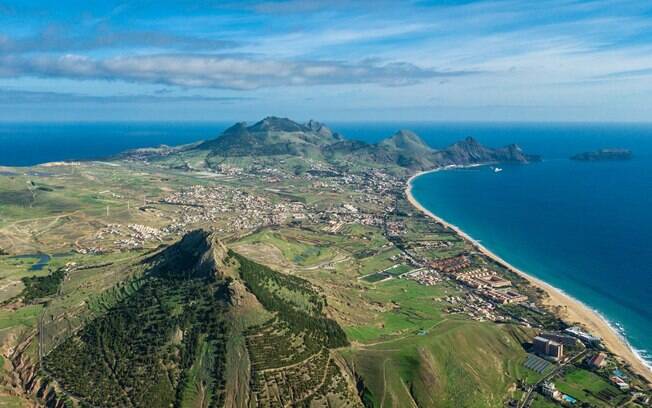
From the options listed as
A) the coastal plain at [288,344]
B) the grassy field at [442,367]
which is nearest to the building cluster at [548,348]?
the coastal plain at [288,344]

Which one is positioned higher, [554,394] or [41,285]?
[41,285]

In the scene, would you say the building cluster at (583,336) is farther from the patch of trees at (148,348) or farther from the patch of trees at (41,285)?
the patch of trees at (41,285)

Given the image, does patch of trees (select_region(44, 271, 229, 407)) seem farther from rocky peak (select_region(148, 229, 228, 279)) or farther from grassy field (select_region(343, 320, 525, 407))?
grassy field (select_region(343, 320, 525, 407))

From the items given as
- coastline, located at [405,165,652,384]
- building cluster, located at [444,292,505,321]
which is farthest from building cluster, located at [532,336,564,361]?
building cluster, located at [444,292,505,321]

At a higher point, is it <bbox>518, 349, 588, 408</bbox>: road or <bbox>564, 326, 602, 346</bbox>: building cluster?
<bbox>564, 326, 602, 346</bbox>: building cluster

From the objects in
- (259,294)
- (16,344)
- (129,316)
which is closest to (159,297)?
(129,316)

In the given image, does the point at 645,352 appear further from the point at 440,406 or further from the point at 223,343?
the point at 223,343

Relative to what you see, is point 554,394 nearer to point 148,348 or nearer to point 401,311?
point 401,311

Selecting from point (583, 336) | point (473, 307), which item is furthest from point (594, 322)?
point (473, 307)
